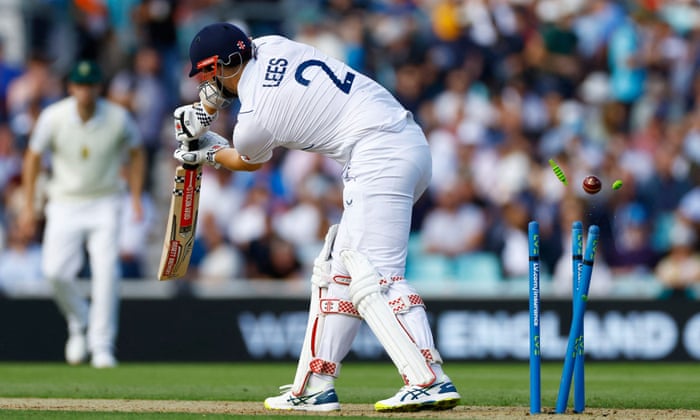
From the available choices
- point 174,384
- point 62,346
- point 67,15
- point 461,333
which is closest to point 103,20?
point 67,15

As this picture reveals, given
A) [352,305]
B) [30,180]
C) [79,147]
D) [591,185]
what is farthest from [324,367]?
[30,180]

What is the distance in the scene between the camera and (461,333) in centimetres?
1273

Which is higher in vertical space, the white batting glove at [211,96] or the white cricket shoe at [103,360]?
the white batting glove at [211,96]

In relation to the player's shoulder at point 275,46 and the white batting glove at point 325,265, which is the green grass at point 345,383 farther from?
the player's shoulder at point 275,46

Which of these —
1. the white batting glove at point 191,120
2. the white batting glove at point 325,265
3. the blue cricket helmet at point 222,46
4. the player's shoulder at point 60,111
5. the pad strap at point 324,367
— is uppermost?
the player's shoulder at point 60,111

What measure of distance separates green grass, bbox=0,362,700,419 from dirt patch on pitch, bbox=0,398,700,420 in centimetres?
30

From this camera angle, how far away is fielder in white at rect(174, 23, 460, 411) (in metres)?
6.72

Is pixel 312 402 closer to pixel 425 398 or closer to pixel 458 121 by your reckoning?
pixel 425 398

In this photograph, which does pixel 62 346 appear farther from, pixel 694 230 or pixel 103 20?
pixel 694 230

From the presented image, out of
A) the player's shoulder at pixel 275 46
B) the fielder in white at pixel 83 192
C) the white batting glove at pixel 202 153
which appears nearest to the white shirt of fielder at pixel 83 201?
the fielder in white at pixel 83 192

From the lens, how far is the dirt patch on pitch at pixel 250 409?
22.3ft

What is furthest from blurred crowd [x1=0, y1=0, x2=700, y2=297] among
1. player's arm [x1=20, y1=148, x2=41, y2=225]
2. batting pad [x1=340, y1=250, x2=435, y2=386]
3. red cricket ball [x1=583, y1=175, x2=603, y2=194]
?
batting pad [x1=340, y1=250, x2=435, y2=386]

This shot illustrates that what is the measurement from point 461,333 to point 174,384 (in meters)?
3.94

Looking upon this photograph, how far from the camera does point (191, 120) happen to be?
7328 mm
